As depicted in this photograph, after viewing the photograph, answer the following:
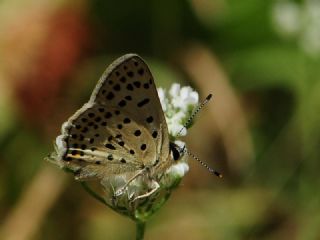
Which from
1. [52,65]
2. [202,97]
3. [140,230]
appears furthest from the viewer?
[202,97]

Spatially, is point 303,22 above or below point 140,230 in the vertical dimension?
above

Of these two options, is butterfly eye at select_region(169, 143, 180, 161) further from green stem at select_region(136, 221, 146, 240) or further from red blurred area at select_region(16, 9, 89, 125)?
red blurred area at select_region(16, 9, 89, 125)

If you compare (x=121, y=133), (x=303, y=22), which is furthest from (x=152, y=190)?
(x=303, y=22)

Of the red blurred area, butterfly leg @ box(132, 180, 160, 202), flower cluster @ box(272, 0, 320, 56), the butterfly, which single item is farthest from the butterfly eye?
the red blurred area

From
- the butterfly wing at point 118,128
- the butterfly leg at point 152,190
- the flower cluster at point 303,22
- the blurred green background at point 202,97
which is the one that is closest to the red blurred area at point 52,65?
the blurred green background at point 202,97

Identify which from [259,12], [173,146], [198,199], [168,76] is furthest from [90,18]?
[173,146]

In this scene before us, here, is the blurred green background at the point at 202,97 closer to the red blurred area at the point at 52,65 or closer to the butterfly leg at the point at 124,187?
the red blurred area at the point at 52,65

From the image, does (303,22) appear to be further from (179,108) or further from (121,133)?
(121,133)
